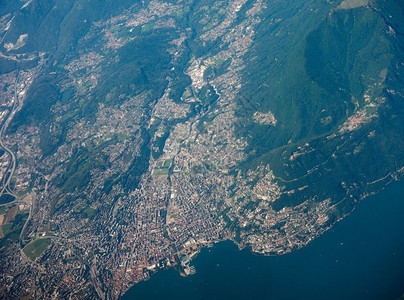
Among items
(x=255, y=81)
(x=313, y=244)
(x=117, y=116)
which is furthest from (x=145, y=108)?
(x=313, y=244)

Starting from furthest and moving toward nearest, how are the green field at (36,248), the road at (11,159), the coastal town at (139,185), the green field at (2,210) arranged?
the road at (11,159), the green field at (2,210), the green field at (36,248), the coastal town at (139,185)

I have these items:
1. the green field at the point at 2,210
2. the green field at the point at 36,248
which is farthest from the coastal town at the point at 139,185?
the green field at the point at 36,248

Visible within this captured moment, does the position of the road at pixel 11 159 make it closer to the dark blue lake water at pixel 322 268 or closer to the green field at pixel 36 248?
the green field at pixel 36 248

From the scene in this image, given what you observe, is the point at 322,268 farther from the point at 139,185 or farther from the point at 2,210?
the point at 2,210

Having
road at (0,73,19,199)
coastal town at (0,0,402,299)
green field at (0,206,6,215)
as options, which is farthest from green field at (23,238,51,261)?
road at (0,73,19,199)

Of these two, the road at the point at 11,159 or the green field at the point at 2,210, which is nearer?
the green field at the point at 2,210

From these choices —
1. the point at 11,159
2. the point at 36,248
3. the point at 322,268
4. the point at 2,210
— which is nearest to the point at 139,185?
the point at 36,248
